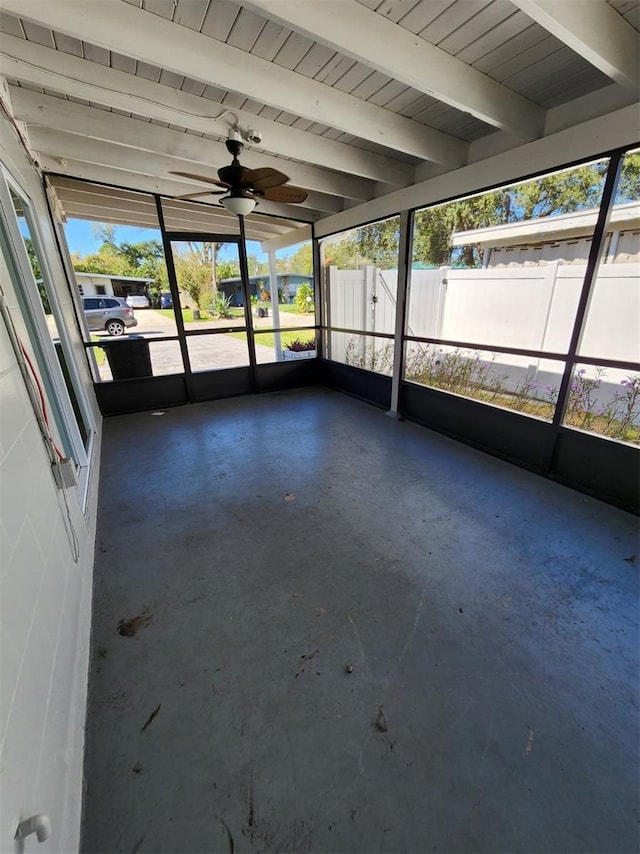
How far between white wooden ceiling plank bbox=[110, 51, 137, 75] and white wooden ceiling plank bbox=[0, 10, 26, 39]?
1.03 ft

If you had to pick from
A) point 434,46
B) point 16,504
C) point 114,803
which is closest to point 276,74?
point 434,46

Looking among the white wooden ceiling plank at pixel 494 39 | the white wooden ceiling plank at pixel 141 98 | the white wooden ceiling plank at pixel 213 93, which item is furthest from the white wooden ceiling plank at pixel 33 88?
the white wooden ceiling plank at pixel 494 39

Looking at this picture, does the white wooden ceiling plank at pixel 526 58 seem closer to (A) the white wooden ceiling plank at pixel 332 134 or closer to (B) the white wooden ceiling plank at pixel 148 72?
(A) the white wooden ceiling plank at pixel 332 134

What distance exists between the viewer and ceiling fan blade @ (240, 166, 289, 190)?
249 cm

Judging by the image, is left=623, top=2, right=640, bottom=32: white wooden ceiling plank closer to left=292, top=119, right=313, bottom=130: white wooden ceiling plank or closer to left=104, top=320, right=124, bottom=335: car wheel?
left=292, top=119, right=313, bottom=130: white wooden ceiling plank

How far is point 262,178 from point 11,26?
1.50m

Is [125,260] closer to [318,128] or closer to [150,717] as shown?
[318,128]

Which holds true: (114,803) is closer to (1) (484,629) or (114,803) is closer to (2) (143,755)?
(2) (143,755)

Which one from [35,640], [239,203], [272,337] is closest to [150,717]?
[35,640]

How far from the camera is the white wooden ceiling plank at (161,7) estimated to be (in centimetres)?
171

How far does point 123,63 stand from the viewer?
216 centimetres

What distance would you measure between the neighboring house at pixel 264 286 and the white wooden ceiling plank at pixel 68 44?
286 centimetres

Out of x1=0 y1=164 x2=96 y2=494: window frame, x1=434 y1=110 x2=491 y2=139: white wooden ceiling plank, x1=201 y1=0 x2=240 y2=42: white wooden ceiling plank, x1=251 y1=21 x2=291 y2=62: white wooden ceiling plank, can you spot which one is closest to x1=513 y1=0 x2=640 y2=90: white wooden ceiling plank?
x1=434 y1=110 x2=491 y2=139: white wooden ceiling plank

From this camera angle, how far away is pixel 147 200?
14.3ft
